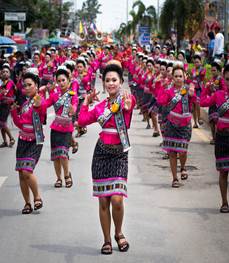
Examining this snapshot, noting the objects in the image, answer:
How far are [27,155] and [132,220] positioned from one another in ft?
4.96

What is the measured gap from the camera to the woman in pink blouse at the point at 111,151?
716cm

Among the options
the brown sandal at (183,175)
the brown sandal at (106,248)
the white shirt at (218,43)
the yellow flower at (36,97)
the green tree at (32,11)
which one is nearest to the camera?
the brown sandal at (106,248)

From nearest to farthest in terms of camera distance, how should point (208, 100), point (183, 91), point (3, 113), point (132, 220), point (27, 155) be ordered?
point (132, 220)
point (27, 155)
point (208, 100)
point (183, 91)
point (3, 113)

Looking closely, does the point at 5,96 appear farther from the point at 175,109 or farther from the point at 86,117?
the point at 86,117

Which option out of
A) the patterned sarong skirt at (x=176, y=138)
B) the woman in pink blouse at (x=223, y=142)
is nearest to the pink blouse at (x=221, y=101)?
the woman in pink blouse at (x=223, y=142)

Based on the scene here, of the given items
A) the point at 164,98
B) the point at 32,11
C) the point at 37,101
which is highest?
the point at 32,11

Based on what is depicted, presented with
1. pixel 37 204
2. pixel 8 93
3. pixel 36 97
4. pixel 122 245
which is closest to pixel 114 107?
pixel 122 245

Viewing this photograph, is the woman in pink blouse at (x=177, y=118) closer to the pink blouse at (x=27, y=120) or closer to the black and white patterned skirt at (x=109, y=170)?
the pink blouse at (x=27, y=120)

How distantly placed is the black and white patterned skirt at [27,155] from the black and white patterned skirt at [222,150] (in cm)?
222

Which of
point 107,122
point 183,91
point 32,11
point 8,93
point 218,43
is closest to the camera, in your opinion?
point 107,122

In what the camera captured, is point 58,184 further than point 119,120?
Yes

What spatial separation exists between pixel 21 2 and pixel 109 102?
4838 cm

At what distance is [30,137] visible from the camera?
894 centimetres

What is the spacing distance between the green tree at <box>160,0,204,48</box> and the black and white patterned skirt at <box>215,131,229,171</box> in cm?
3428
